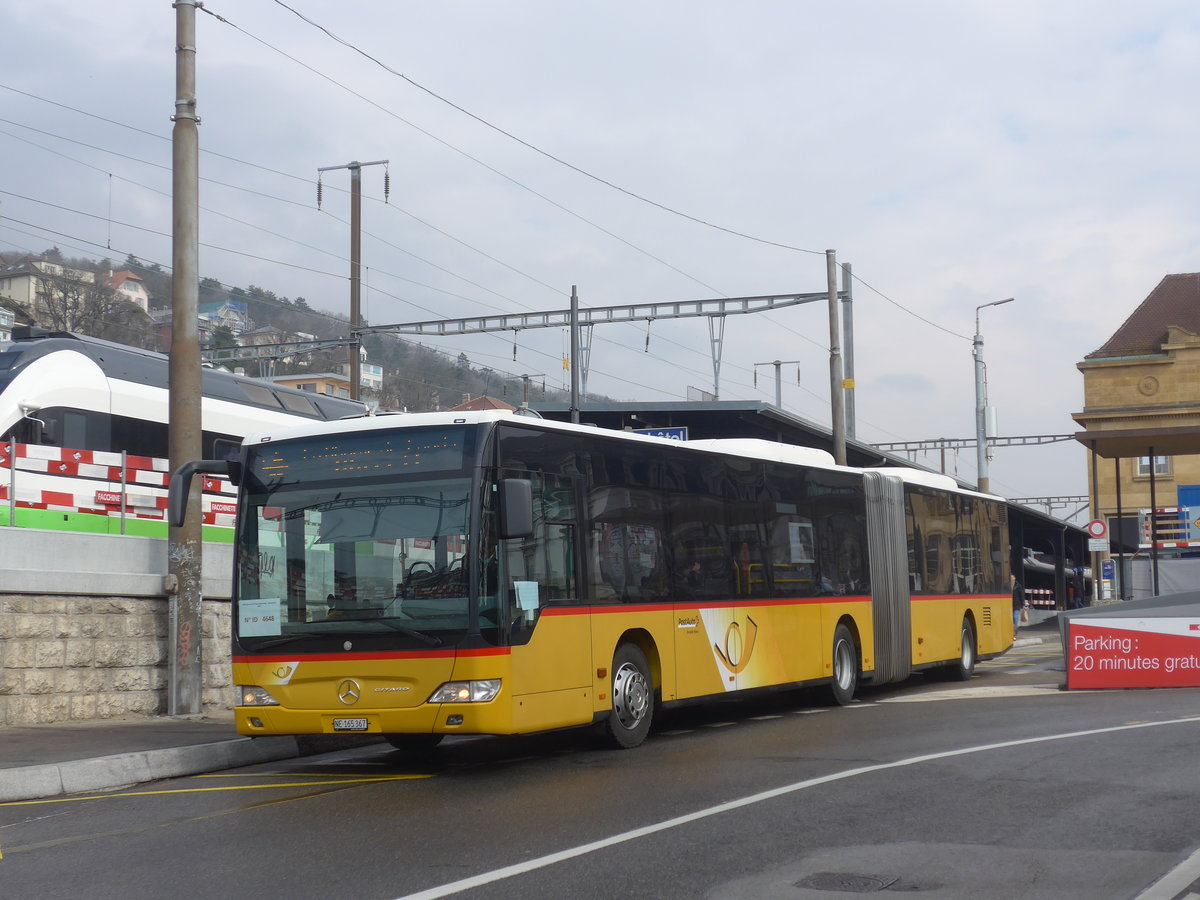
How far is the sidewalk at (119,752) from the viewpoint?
10.6 metres

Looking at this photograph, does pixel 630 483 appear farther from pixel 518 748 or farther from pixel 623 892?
pixel 623 892

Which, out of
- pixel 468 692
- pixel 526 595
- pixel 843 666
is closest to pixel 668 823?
pixel 468 692

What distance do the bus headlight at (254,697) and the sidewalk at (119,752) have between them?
744 mm

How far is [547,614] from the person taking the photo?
11.6 metres

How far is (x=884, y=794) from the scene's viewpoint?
9430mm

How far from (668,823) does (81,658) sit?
29.5 ft

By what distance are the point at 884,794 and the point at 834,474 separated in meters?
9.64

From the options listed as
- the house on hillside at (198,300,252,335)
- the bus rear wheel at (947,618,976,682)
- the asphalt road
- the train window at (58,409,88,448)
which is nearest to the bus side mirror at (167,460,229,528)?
the asphalt road

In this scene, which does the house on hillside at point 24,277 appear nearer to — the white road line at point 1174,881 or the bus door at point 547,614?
the bus door at point 547,614

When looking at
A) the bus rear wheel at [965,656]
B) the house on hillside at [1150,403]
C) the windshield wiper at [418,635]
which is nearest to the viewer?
the windshield wiper at [418,635]

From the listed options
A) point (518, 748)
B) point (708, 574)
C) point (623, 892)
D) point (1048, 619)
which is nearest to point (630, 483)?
point (708, 574)

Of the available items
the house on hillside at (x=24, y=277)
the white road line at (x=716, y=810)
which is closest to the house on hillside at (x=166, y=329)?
the white road line at (x=716, y=810)

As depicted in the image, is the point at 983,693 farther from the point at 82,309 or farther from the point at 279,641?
the point at 82,309

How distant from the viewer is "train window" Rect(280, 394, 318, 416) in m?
26.7
